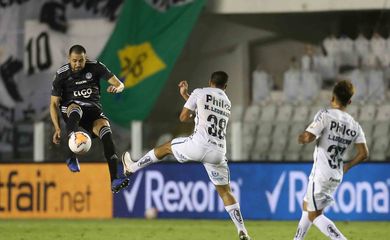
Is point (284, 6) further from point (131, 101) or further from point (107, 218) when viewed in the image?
point (107, 218)

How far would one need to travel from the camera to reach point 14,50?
24.0m

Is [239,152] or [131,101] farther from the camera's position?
[131,101]

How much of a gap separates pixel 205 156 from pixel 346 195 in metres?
5.96

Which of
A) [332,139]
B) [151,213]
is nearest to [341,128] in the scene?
[332,139]

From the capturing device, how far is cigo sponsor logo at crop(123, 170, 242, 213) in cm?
1838

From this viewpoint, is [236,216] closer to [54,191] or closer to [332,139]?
[332,139]

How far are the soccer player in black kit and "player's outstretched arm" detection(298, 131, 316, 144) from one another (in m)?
3.02

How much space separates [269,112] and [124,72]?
9.60 ft

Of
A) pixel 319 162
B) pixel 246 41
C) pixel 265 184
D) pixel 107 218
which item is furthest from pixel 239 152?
pixel 319 162


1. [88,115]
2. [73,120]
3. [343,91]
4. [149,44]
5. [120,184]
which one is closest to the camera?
[343,91]

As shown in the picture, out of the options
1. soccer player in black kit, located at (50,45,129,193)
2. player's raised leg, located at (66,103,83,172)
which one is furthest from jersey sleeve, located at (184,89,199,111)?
player's raised leg, located at (66,103,83,172)

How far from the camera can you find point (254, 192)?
1833 centimetres

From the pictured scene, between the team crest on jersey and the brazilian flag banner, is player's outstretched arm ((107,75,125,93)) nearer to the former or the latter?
the team crest on jersey

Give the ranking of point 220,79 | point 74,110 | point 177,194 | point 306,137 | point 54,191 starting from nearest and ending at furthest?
point 306,137 < point 220,79 < point 74,110 < point 177,194 < point 54,191
